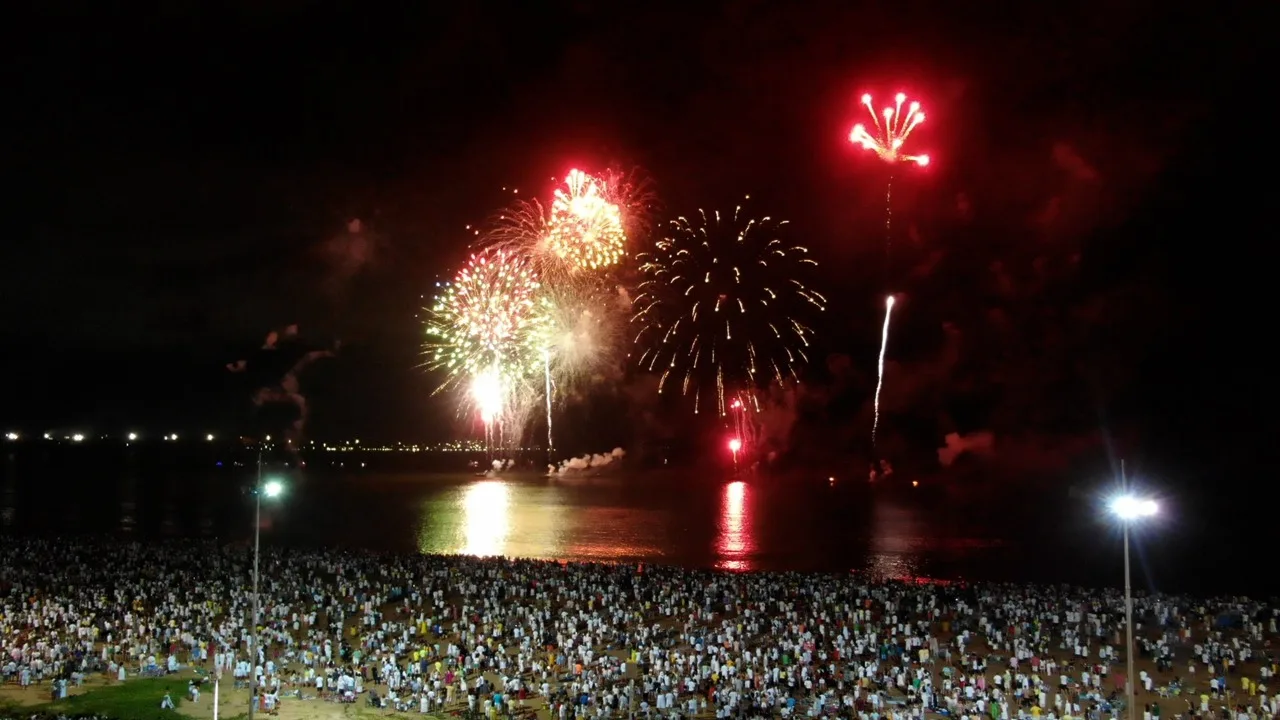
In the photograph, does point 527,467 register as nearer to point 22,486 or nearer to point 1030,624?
point 22,486

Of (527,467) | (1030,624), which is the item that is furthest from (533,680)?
(527,467)

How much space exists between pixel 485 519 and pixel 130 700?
6114cm

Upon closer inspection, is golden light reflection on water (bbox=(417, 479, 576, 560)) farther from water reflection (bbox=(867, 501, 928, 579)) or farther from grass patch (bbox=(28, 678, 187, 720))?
grass patch (bbox=(28, 678, 187, 720))

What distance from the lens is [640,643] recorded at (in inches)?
1175

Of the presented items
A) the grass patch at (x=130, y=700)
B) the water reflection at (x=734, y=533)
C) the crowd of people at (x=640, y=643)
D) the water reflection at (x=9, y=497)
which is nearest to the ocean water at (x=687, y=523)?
the water reflection at (x=734, y=533)

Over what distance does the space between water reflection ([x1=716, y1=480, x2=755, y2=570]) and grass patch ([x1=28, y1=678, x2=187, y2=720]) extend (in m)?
36.4

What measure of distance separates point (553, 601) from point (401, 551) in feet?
99.1

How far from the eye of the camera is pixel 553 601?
36.4 m

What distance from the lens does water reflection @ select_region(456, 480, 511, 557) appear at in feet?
213


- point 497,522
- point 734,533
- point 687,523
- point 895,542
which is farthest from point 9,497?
point 895,542

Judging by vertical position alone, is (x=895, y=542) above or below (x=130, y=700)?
below

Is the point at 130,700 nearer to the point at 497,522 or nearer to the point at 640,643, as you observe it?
the point at 640,643

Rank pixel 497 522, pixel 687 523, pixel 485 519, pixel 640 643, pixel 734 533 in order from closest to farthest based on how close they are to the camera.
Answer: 1. pixel 640 643
2. pixel 734 533
3. pixel 687 523
4. pixel 497 522
5. pixel 485 519

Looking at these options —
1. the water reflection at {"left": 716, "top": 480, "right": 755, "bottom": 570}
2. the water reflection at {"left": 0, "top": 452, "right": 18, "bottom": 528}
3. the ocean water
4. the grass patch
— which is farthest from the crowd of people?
the water reflection at {"left": 0, "top": 452, "right": 18, "bottom": 528}
